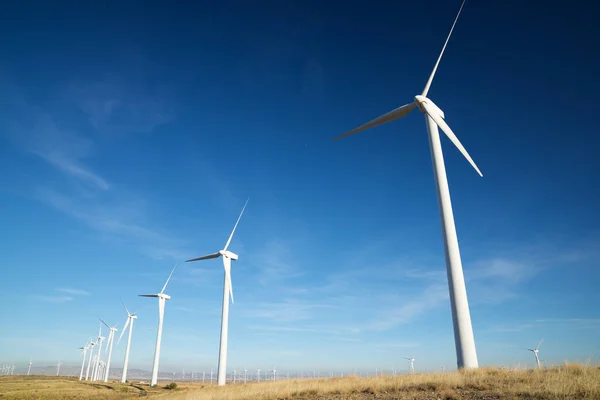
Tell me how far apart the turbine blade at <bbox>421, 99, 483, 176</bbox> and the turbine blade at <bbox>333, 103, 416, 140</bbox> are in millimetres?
2144

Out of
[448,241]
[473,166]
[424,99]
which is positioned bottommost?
[448,241]

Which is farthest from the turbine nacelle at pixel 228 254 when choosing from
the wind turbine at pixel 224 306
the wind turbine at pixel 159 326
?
the wind turbine at pixel 159 326

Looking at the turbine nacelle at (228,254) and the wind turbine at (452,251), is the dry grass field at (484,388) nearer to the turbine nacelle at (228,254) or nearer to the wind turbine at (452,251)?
the wind turbine at (452,251)

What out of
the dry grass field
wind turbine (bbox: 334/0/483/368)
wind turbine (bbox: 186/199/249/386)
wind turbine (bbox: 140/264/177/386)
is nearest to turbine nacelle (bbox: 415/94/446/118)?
wind turbine (bbox: 334/0/483/368)

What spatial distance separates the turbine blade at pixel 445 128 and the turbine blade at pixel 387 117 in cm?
214

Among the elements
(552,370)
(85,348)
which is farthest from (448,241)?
(85,348)

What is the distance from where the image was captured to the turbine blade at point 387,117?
35156 millimetres

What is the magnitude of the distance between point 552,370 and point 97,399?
5798cm

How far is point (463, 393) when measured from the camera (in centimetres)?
1723

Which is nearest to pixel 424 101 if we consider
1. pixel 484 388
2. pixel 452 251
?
pixel 452 251

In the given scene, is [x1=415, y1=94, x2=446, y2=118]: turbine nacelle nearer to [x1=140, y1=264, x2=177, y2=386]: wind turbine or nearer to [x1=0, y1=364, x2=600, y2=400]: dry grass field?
[x1=0, y1=364, x2=600, y2=400]: dry grass field

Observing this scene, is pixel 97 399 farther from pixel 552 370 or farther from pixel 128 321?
pixel 128 321

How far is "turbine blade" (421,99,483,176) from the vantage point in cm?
3161

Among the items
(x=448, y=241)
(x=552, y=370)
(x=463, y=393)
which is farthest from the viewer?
(x=448, y=241)
